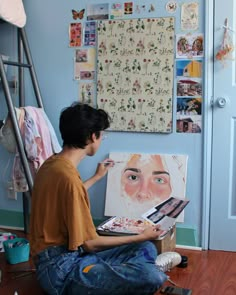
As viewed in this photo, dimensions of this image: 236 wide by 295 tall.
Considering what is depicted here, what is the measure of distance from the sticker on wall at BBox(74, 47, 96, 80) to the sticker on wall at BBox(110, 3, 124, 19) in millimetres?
236

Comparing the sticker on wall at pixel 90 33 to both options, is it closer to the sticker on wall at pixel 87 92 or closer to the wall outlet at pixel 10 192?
the sticker on wall at pixel 87 92

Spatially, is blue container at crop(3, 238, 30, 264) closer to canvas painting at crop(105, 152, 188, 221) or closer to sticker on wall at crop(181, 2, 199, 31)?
canvas painting at crop(105, 152, 188, 221)

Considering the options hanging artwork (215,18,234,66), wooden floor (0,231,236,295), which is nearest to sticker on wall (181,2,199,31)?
hanging artwork (215,18,234,66)

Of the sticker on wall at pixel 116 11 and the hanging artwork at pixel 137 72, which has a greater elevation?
the sticker on wall at pixel 116 11

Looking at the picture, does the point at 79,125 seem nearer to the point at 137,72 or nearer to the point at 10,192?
the point at 137,72

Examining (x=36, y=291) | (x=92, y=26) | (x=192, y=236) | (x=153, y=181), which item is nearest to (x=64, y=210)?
(x=36, y=291)

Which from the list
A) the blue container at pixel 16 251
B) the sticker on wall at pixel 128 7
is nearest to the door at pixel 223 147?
the sticker on wall at pixel 128 7

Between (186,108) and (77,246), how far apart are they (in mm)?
1170

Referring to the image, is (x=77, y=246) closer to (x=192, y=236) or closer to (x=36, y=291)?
(x=36, y=291)

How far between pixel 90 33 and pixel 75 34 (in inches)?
4.0

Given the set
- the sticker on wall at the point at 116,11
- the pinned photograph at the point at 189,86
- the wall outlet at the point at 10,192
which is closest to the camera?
the pinned photograph at the point at 189,86

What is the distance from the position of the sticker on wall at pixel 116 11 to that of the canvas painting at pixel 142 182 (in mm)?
836

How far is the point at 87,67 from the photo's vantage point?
2.57 meters

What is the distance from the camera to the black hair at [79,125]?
1612mm
